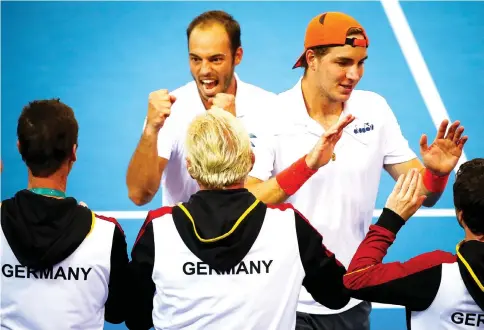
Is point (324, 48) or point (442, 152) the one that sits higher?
point (324, 48)

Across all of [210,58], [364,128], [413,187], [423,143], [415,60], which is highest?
[415,60]

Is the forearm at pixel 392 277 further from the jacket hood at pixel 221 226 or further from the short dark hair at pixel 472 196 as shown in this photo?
the jacket hood at pixel 221 226

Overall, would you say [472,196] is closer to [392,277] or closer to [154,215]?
[392,277]

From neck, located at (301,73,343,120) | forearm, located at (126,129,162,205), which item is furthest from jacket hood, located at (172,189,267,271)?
neck, located at (301,73,343,120)

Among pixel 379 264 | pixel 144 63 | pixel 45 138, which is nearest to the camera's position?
pixel 379 264

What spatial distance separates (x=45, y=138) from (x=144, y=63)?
581 cm

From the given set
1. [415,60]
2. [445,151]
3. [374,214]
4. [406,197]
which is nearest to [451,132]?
[445,151]

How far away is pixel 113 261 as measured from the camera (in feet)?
11.9

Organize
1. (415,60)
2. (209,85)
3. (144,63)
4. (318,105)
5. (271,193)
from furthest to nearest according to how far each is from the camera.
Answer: (144,63) → (415,60) → (209,85) → (318,105) → (271,193)

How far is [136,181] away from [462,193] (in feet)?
6.31

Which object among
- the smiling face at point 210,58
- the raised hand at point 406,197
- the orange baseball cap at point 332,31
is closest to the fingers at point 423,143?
the raised hand at point 406,197

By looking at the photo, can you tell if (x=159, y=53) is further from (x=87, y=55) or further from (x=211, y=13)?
(x=211, y=13)

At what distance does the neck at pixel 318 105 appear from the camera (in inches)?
196

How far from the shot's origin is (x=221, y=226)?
3396mm
